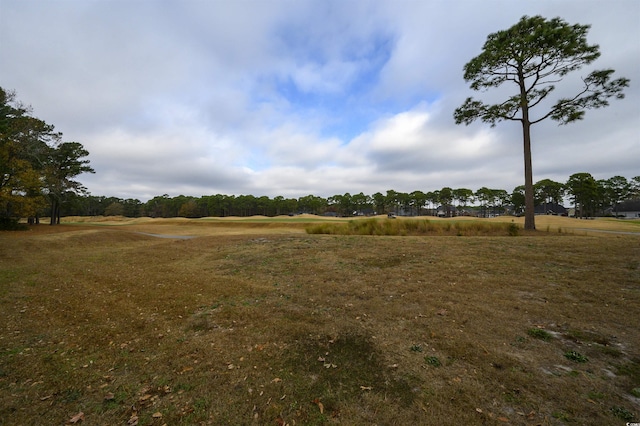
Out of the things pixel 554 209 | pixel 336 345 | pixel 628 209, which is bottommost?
pixel 336 345

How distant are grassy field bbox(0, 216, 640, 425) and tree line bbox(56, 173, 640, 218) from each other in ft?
267

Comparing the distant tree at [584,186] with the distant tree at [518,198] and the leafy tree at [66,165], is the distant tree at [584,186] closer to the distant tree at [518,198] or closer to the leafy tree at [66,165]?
the distant tree at [518,198]

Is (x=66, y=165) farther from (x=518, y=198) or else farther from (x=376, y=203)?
(x=518, y=198)

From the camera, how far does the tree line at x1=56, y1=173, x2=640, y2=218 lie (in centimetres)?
7000

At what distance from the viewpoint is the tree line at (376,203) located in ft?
230

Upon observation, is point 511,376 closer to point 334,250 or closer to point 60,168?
point 334,250

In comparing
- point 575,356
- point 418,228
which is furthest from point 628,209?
point 575,356

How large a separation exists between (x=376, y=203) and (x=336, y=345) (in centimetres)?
9713

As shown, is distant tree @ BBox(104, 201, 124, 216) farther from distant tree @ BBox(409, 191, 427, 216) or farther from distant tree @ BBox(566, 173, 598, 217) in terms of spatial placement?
distant tree @ BBox(566, 173, 598, 217)

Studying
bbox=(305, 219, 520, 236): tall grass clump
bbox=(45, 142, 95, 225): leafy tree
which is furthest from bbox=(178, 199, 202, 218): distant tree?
bbox=(305, 219, 520, 236): tall grass clump

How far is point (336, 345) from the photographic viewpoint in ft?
14.0

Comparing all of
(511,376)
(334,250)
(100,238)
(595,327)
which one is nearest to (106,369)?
(511,376)

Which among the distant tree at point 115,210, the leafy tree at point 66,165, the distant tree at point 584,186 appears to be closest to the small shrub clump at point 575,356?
the leafy tree at point 66,165

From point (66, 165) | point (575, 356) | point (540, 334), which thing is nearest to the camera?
point (575, 356)
